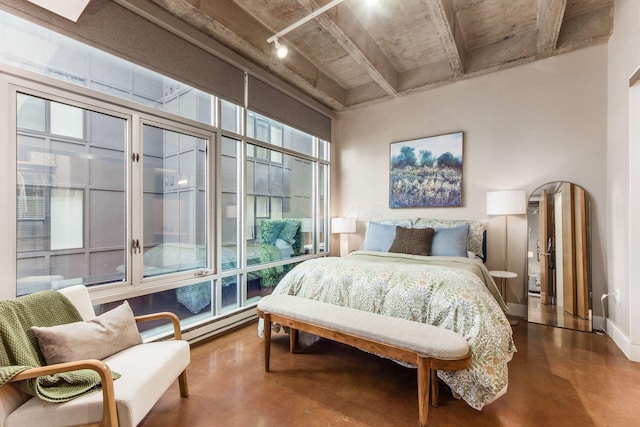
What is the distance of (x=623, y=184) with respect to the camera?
2.61 meters

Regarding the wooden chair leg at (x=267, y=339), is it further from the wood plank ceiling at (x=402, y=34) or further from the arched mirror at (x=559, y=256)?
the arched mirror at (x=559, y=256)

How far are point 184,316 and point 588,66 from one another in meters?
5.13

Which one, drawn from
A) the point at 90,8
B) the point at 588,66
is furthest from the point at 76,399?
the point at 588,66

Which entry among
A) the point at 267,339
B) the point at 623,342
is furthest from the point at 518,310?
the point at 267,339

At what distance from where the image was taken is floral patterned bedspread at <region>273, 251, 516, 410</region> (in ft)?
5.57

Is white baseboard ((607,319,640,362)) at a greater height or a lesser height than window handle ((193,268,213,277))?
lesser

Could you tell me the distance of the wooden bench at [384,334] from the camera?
5.16 feet

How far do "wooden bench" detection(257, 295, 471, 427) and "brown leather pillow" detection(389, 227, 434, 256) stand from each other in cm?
150

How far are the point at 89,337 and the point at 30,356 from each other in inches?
9.2

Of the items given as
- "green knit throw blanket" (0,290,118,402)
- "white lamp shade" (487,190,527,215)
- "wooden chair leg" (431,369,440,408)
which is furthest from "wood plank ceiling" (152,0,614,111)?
"wooden chair leg" (431,369,440,408)

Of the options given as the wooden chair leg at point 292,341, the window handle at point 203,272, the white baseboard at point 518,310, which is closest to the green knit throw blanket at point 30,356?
the window handle at point 203,272

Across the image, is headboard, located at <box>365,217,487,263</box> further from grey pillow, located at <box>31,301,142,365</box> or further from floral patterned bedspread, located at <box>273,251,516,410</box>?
grey pillow, located at <box>31,301,142,365</box>

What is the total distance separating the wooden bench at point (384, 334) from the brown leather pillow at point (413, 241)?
1.50 m

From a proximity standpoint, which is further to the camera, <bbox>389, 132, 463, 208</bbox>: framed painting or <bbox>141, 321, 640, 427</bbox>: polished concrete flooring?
<bbox>389, 132, 463, 208</bbox>: framed painting
